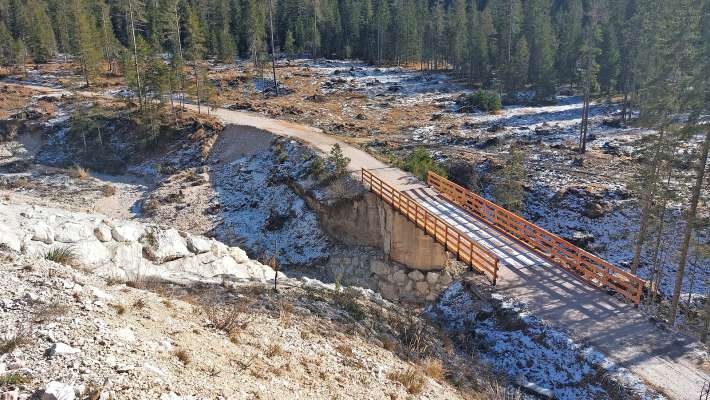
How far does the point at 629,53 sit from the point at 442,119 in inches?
1108

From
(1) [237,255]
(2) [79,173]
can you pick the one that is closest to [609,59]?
(1) [237,255]

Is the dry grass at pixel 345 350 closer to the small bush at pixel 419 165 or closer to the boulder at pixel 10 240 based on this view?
the boulder at pixel 10 240

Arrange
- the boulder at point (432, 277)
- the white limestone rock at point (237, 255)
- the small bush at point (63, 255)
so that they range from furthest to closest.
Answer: the boulder at point (432, 277)
the white limestone rock at point (237, 255)
the small bush at point (63, 255)

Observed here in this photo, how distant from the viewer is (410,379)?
9570mm

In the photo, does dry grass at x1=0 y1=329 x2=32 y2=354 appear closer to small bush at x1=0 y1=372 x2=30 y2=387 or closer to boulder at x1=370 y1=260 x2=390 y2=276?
small bush at x1=0 y1=372 x2=30 y2=387

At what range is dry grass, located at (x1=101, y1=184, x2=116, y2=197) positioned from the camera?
3641 cm

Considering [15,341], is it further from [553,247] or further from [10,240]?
[553,247]

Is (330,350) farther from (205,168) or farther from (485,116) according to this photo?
(485,116)

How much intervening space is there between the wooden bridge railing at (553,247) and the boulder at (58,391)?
14514 mm

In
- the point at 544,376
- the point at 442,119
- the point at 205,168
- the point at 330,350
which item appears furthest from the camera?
the point at 442,119

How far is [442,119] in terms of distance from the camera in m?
55.0

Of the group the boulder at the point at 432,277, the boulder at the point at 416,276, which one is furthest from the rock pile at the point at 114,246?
the boulder at the point at 432,277

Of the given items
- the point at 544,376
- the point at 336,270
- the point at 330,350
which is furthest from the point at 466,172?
the point at 330,350

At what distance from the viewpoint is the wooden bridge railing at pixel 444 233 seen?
1702 centimetres
